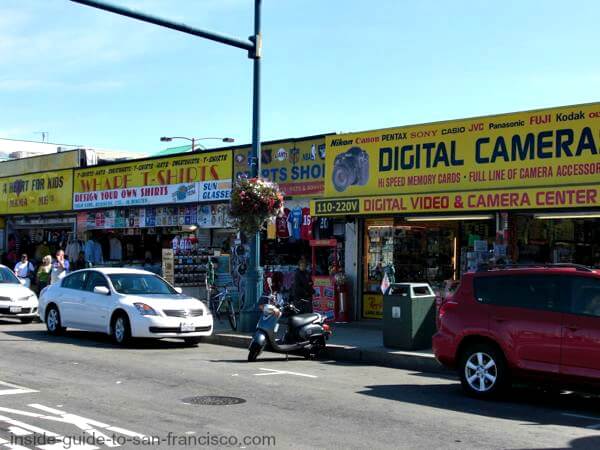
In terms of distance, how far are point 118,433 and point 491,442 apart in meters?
3.65

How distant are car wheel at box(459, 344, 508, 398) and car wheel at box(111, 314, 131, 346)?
736cm

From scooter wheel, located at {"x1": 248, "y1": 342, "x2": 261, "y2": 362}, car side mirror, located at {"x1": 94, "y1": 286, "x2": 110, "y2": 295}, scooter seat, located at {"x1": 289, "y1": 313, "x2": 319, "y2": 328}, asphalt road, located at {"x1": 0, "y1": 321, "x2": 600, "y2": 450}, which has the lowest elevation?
asphalt road, located at {"x1": 0, "y1": 321, "x2": 600, "y2": 450}

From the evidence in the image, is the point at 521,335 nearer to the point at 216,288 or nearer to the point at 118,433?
the point at 118,433

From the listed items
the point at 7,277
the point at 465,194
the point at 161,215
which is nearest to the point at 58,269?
the point at 7,277

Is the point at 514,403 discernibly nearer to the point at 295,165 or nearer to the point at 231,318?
the point at 231,318

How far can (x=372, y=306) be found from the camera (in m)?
19.5

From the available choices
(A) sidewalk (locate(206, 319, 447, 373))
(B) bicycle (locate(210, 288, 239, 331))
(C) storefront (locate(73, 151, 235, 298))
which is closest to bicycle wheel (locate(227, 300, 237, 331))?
(B) bicycle (locate(210, 288, 239, 331))

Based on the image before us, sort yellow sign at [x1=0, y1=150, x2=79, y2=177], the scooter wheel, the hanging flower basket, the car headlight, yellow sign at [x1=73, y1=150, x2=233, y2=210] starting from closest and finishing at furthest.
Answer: the scooter wheel
the car headlight
the hanging flower basket
yellow sign at [x1=73, y1=150, x2=233, y2=210]
yellow sign at [x1=0, y1=150, x2=79, y2=177]

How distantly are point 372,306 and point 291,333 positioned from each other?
224 inches

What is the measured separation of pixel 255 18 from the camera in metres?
16.7

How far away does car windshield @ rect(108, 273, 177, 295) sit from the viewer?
16.3 m

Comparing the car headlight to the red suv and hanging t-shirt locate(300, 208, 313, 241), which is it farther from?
hanging t-shirt locate(300, 208, 313, 241)

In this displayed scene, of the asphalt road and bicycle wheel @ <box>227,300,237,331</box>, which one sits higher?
bicycle wheel @ <box>227,300,237,331</box>

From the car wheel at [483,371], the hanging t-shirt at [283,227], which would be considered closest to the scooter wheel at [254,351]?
the car wheel at [483,371]
